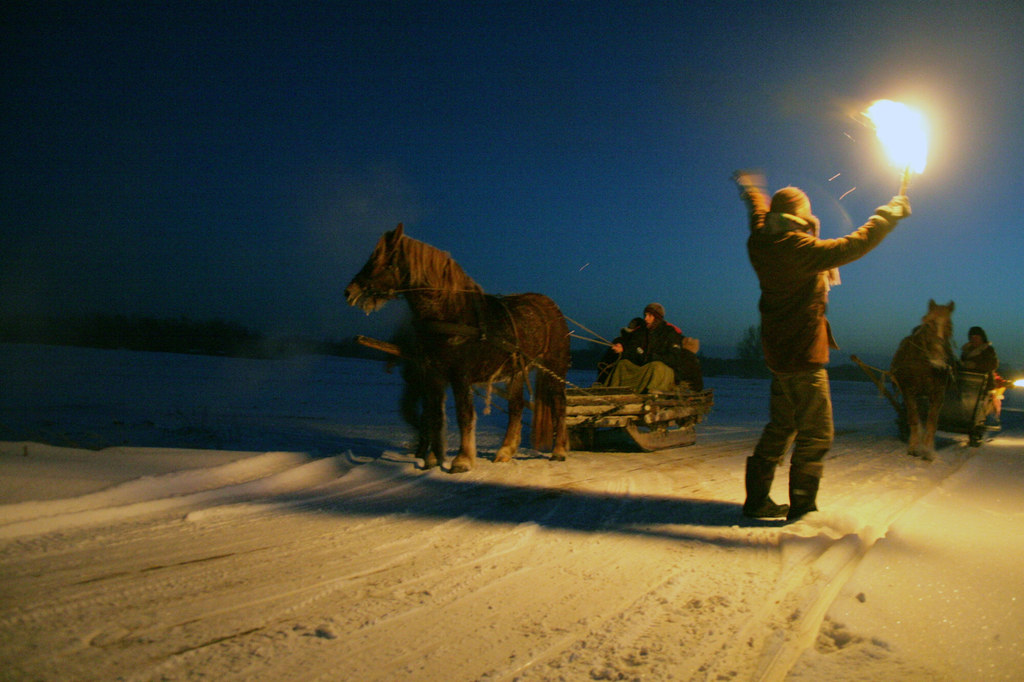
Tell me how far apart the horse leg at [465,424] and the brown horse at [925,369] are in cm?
625

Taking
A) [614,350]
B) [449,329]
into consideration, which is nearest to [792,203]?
[449,329]

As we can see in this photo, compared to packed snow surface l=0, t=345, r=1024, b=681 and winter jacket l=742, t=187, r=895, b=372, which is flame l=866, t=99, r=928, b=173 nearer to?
winter jacket l=742, t=187, r=895, b=372

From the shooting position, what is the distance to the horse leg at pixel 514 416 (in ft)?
21.6

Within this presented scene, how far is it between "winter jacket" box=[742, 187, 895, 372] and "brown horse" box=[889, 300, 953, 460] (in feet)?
18.6

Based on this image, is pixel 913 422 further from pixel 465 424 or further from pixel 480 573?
pixel 480 573

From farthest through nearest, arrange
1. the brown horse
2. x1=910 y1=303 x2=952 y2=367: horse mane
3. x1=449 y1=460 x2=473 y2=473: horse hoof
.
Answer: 1. x1=910 y1=303 x2=952 y2=367: horse mane
2. the brown horse
3. x1=449 y1=460 x2=473 y2=473: horse hoof

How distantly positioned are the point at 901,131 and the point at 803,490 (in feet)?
7.80

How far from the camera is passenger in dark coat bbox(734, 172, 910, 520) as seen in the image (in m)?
3.45

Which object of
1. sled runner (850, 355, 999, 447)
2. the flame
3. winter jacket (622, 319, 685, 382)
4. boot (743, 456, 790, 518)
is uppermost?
the flame

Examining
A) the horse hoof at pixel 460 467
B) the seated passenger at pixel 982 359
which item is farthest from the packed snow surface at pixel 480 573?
the seated passenger at pixel 982 359

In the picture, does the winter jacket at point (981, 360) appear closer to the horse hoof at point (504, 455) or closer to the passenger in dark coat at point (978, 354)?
the passenger in dark coat at point (978, 354)

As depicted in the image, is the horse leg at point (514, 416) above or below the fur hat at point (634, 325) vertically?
below

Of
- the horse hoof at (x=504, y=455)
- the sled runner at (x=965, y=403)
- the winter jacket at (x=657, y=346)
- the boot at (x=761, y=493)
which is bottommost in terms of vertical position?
the horse hoof at (x=504, y=455)

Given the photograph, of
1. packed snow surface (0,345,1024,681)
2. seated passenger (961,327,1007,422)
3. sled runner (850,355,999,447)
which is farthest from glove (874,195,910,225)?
seated passenger (961,327,1007,422)
